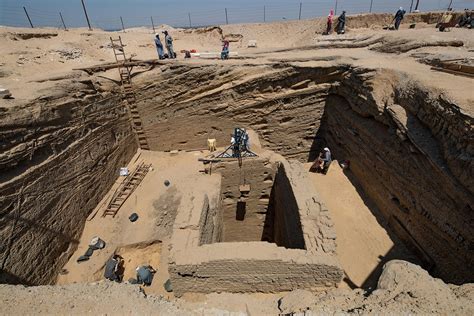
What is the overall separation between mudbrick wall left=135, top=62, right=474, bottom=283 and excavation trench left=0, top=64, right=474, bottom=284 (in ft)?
0.11

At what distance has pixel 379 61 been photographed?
869cm

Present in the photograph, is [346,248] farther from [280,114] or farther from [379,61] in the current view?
[379,61]

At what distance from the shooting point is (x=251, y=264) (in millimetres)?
4172

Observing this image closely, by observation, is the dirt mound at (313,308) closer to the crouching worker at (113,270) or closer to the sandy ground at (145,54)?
the crouching worker at (113,270)

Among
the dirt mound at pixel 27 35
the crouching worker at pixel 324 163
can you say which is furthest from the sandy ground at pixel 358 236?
the dirt mound at pixel 27 35

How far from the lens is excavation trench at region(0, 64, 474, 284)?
208 inches

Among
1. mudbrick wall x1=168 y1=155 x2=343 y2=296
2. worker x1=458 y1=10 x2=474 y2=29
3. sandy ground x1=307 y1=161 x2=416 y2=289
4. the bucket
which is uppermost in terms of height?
worker x1=458 y1=10 x2=474 y2=29

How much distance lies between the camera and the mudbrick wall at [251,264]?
4.12 meters

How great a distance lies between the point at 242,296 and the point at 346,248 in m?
3.10

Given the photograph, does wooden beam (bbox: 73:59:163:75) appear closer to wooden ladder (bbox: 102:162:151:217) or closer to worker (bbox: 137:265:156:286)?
wooden ladder (bbox: 102:162:151:217)

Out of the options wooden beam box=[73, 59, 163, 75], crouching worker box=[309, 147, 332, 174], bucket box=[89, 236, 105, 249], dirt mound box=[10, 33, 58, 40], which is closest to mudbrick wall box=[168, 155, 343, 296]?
bucket box=[89, 236, 105, 249]

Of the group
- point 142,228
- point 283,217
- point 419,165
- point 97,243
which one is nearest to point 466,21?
point 419,165

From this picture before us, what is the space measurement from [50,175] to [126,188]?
8.12 feet

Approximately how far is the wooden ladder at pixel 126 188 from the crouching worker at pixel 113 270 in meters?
1.83
